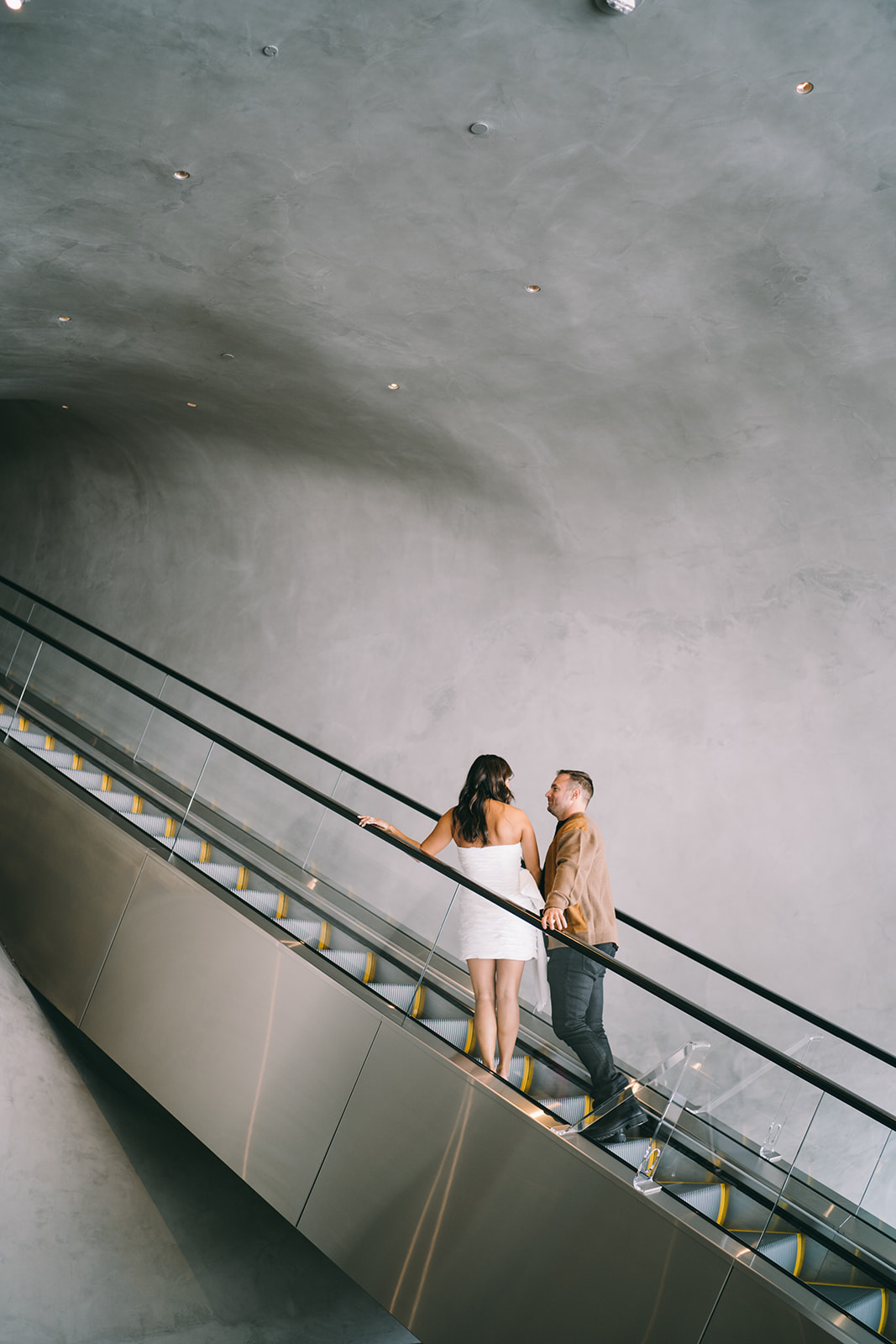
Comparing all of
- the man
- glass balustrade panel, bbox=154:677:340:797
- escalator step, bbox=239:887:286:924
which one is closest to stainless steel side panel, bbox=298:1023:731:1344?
the man

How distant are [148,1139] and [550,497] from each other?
17.8ft

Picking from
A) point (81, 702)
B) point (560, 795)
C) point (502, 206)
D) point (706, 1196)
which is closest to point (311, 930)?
point (560, 795)

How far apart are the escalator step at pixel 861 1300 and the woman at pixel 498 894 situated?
1.57m

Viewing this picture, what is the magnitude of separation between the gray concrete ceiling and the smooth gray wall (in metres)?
0.46

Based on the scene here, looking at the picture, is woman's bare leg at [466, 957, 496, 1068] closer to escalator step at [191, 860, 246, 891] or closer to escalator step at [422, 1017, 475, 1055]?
escalator step at [422, 1017, 475, 1055]

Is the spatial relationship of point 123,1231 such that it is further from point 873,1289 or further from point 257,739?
point 257,739

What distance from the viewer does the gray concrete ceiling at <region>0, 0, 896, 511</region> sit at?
3.77m

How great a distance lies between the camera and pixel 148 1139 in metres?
6.29

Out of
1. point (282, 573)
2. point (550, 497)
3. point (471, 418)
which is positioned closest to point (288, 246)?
point (471, 418)

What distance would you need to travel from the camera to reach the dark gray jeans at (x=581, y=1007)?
436cm

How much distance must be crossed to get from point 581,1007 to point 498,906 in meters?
0.60

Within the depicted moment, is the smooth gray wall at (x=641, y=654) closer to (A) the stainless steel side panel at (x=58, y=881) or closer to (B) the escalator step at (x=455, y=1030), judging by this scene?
(B) the escalator step at (x=455, y=1030)

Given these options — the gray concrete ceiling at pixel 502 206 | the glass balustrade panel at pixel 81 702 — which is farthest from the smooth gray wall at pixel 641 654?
the glass balustrade panel at pixel 81 702

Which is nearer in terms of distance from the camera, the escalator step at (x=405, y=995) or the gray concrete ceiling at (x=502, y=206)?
the gray concrete ceiling at (x=502, y=206)
